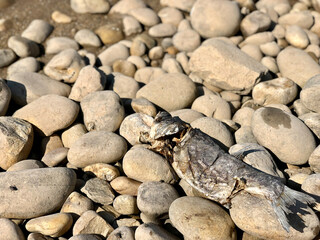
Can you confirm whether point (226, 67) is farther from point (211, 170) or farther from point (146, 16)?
point (146, 16)

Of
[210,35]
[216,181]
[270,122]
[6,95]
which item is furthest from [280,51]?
[6,95]

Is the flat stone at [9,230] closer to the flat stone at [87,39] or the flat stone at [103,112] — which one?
the flat stone at [103,112]

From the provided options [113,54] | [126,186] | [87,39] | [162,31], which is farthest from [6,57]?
[126,186]

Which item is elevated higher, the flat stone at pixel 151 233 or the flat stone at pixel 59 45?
the flat stone at pixel 59 45

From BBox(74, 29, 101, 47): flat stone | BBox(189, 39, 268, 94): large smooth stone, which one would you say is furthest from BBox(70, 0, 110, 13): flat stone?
BBox(189, 39, 268, 94): large smooth stone

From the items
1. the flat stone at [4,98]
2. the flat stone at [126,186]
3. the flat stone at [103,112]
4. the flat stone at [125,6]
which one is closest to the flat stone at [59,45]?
the flat stone at [125,6]
